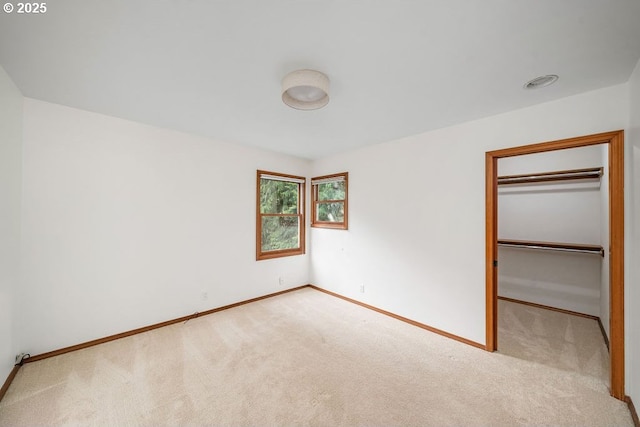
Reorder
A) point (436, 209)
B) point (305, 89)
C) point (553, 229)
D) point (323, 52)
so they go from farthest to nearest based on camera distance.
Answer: point (553, 229)
point (436, 209)
point (305, 89)
point (323, 52)

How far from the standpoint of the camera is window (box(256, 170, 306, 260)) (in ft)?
13.4

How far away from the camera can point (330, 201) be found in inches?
174

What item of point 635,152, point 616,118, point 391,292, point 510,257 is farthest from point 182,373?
point 510,257

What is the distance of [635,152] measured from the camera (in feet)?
5.74

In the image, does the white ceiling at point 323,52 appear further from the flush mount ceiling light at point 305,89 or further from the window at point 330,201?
the window at point 330,201

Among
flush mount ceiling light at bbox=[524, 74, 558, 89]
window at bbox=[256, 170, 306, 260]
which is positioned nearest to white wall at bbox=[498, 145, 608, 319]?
flush mount ceiling light at bbox=[524, 74, 558, 89]

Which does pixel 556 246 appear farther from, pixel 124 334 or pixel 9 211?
pixel 9 211

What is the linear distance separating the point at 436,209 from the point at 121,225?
3727 millimetres

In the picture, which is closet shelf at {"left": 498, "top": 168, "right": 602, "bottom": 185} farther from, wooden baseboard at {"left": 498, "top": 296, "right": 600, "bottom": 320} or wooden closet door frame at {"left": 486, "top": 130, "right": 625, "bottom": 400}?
wooden baseboard at {"left": 498, "top": 296, "right": 600, "bottom": 320}

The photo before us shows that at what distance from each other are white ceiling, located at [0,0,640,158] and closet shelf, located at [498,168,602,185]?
6.14 feet

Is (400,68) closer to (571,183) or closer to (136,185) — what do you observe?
(136,185)

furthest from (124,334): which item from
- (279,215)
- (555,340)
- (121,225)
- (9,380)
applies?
(555,340)

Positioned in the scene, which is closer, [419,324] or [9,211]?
[9,211]

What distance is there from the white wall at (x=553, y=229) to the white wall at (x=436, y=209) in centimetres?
172
